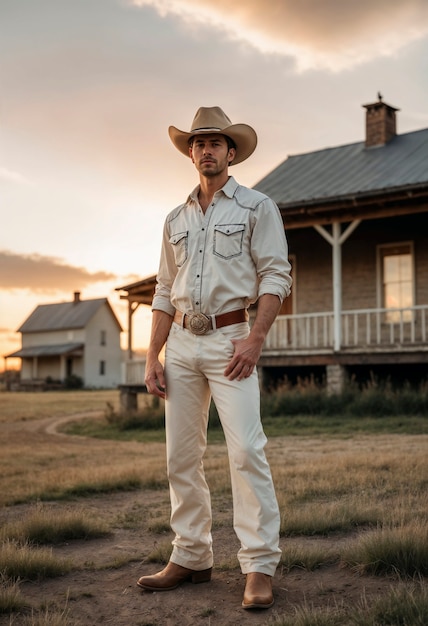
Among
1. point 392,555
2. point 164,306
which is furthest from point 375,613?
point 164,306

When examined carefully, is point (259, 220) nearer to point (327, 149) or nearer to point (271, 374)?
point (271, 374)

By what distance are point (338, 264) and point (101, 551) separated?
496 inches

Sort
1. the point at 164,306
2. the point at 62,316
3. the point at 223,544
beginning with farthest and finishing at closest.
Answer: the point at 62,316 → the point at 223,544 → the point at 164,306

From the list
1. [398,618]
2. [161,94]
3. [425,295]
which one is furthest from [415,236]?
[398,618]

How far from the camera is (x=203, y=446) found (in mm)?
4012

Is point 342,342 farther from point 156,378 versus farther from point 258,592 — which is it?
point 258,592

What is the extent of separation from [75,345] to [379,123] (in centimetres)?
3698

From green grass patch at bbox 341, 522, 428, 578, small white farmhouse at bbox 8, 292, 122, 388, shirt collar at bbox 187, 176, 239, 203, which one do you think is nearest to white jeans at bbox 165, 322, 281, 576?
green grass patch at bbox 341, 522, 428, 578

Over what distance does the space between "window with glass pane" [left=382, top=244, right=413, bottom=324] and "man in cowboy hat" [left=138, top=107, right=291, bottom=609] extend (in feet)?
46.8

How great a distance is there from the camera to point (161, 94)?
13.2m

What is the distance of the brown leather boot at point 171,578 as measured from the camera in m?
3.85

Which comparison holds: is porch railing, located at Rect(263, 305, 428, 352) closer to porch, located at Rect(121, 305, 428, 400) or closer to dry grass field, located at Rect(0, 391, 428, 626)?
porch, located at Rect(121, 305, 428, 400)

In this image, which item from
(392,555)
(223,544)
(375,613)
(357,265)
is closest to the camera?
(375,613)

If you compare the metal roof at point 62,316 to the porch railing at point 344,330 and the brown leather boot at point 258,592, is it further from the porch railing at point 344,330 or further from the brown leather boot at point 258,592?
the brown leather boot at point 258,592
